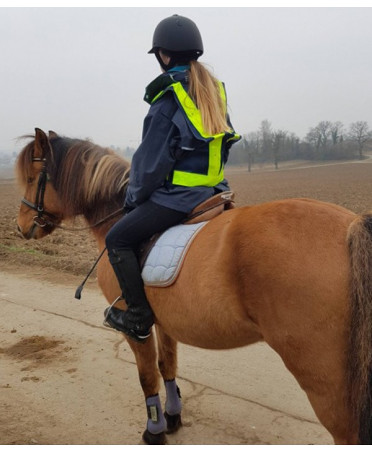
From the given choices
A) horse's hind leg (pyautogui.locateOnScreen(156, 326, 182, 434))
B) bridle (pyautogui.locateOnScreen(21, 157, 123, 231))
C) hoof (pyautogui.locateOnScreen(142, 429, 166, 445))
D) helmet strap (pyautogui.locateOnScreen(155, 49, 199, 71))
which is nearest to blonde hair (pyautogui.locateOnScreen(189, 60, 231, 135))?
helmet strap (pyautogui.locateOnScreen(155, 49, 199, 71))

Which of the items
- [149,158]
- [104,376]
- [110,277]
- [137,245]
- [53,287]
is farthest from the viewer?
A: [53,287]

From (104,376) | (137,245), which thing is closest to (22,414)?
(104,376)

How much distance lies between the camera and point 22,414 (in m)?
3.55

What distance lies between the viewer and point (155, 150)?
2.54 metres

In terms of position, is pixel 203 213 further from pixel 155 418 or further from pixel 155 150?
pixel 155 418

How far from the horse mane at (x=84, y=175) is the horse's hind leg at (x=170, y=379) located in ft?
3.89

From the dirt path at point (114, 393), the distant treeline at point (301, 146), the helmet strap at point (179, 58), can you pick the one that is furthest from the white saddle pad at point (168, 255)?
the distant treeline at point (301, 146)

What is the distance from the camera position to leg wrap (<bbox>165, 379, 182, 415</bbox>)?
3.40m

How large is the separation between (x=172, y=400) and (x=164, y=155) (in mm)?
2128

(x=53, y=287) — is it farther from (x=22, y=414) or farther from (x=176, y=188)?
(x=176, y=188)

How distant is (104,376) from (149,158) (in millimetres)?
2607

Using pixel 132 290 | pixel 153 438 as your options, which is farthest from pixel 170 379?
pixel 132 290

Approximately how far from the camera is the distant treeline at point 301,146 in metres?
89.6

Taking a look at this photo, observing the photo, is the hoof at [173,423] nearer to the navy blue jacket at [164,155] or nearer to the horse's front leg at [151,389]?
the horse's front leg at [151,389]
